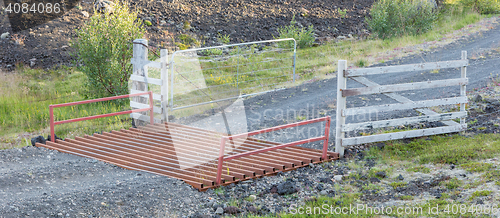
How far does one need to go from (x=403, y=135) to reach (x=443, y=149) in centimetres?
74

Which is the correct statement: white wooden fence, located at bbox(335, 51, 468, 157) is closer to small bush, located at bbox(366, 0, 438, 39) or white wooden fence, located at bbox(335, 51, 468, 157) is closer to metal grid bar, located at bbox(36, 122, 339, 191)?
metal grid bar, located at bbox(36, 122, 339, 191)

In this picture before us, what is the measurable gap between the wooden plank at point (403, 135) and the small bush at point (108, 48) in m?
6.51

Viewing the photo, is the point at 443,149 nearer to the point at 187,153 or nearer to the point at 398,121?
the point at 398,121

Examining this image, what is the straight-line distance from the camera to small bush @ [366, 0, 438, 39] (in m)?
20.0

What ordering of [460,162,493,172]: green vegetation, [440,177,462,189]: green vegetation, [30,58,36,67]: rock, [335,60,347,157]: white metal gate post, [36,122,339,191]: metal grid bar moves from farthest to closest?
[30,58,36,67]: rock < [335,60,347,157]: white metal gate post < [36,122,339,191]: metal grid bar < [460,162,493,172]: green vegetation < [440,177,462,189]: green vegetation

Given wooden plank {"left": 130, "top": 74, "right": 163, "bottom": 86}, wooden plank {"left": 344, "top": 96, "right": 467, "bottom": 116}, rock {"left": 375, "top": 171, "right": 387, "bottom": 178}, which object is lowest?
rock {"left": 375, "top": 171, "right": 387, "bottom": 178}

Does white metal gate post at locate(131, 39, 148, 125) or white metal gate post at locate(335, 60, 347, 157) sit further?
white metal gate post at locate(131, 39, 148, 125)

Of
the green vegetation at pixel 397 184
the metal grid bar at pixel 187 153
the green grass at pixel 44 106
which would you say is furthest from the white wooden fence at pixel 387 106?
the green grass at pixel 44 106

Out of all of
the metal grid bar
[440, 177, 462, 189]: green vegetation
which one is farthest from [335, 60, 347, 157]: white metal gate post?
[440, 177, 462, 189]: green vegetation

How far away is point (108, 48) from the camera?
36.1 ft

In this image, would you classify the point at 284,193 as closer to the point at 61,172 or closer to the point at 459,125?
the point at 61,172

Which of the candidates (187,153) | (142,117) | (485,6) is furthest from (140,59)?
(485,6)

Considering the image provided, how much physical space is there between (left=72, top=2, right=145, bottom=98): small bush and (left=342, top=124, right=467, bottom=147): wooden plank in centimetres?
651

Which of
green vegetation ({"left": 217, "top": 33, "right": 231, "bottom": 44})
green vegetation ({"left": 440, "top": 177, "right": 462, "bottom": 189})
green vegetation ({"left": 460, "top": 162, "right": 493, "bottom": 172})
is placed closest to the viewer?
green vegetation ({"left": 440, "top": 177, "right": 462, "bottom": 189})
